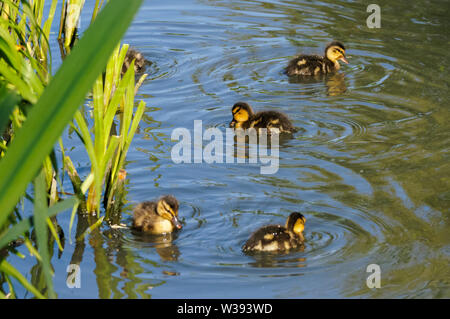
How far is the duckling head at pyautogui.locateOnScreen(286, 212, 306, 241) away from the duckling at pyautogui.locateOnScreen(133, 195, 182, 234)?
61 cm

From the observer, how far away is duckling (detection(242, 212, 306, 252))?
3.37 meters

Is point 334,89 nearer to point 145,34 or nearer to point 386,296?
point 145,34

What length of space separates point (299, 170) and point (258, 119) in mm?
902

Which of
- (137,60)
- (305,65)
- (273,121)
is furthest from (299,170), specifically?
(137,60)

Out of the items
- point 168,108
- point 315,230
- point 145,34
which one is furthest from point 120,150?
point 145,34

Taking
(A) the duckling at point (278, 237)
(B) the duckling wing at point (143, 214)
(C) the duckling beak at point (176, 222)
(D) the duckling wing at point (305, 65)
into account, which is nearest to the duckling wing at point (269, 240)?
(A) the duckling at point (278, 237)

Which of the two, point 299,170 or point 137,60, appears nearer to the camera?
point 299,170

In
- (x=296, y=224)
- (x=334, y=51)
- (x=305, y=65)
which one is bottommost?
(x=296, y=224)

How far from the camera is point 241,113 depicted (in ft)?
17.2

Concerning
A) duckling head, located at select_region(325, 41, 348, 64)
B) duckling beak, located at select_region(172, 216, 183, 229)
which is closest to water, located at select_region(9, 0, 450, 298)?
duckling beak, located at select_region(172, 216, 183, 229)

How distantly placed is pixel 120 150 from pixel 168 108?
1.99 metres

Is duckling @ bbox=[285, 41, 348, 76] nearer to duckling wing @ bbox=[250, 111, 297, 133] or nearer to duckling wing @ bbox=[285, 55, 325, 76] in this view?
duckling wing @ bbox=[285, 55, 325, 76]

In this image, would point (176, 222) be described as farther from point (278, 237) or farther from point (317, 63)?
point (317, 63)

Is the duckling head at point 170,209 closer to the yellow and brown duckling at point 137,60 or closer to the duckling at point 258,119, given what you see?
the duckling at point 258,119
